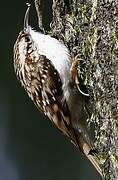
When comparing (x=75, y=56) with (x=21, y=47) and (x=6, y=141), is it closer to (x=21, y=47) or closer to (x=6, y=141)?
(x=21, y=47)

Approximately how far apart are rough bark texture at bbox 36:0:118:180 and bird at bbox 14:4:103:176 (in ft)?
0.30

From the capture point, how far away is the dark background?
523 cm

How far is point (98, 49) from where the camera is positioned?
9.64 ft

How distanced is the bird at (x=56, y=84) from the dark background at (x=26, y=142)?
1820mm

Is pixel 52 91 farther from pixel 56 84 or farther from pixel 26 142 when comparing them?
pixel 26 142

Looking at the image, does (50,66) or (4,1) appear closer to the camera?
(50,66)

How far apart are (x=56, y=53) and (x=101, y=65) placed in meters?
0.35

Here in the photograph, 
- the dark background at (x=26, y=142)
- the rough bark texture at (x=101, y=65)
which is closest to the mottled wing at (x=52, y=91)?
the rough bark texture at (x=101, y=65)

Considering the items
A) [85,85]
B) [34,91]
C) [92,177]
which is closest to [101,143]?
[85,85]

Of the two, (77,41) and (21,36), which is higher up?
(21,36)

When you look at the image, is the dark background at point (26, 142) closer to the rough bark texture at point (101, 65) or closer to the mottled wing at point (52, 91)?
the mottled wing at point (52, 91)

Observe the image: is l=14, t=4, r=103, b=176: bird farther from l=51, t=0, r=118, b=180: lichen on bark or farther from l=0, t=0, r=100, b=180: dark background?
l=0, t=0, r=100, b=180: dark background

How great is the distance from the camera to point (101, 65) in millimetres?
2920

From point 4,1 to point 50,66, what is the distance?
76.2 inches
